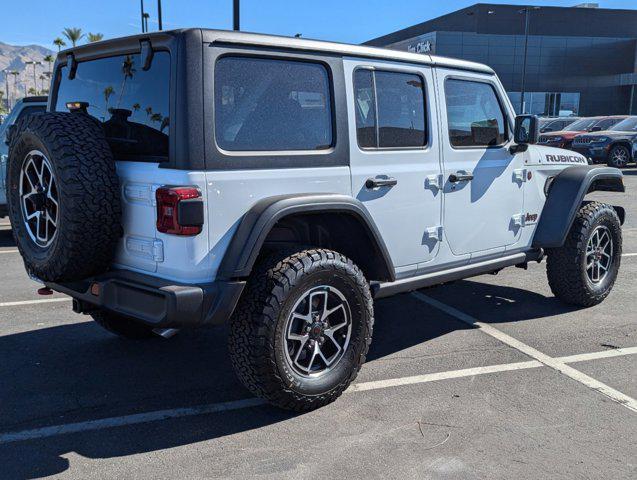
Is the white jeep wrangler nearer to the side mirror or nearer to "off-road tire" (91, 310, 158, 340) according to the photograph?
"off-road tire" (91, 310, 158, 340)

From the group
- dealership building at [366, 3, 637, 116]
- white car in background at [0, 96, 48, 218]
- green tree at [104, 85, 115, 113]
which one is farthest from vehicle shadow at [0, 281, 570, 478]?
dealership building at [366, 3, 637, 116]

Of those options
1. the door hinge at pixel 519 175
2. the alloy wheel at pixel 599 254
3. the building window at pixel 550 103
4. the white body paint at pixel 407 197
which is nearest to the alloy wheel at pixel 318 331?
the white body paint at pixel 407 197

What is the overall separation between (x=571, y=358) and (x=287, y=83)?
275 centimetres

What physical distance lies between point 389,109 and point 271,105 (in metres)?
0.94

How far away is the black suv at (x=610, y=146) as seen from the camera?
60.3ft

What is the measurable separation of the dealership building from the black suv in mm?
35657

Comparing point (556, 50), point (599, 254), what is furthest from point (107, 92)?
point (556, 50)

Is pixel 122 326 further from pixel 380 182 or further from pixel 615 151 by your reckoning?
pixel 615 151

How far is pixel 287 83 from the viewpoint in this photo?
3490 millimetres

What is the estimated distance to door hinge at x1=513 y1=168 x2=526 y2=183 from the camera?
4.91m

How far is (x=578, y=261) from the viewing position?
5.36m

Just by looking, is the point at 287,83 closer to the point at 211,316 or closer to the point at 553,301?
the point at 211,316

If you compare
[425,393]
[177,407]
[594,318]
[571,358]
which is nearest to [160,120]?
[177,407]

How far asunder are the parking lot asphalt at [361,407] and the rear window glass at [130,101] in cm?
148
